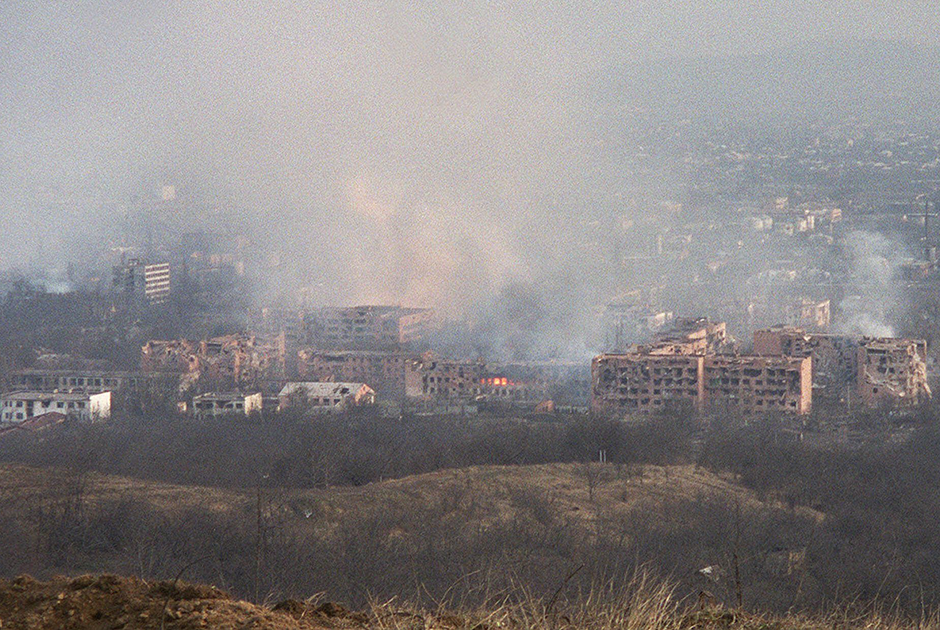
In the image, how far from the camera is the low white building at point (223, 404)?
13.3 meters

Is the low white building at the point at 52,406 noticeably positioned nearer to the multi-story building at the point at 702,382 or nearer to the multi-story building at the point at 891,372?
the multi-story building at the point at 702,382

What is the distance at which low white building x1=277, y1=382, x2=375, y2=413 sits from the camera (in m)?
13.5

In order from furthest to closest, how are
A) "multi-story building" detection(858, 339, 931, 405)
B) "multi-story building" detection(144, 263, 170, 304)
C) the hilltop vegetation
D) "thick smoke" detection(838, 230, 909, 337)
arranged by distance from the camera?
"multi-story building" detection(144, 263, 170, 304) → "thick smoke" detection(838, 230, 909, 337) → "multi-story building" detection(858, 339, 931, 405) → the hilltop vegetation

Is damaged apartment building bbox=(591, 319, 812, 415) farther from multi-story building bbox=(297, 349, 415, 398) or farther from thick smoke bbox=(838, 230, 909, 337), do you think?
thick smoke bbox=(838, 230, 909, 337)

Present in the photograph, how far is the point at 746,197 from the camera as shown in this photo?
1189 inches

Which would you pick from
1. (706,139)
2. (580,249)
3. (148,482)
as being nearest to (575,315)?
(580,249)

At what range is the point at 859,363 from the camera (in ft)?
47.0

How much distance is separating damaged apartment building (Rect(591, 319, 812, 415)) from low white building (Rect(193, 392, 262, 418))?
10.8 ft

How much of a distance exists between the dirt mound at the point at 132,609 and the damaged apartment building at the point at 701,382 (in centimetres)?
1119

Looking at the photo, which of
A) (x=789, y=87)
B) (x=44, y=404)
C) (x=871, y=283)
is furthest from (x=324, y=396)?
(x=789, y=87)

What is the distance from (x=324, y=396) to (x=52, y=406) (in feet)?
8.63

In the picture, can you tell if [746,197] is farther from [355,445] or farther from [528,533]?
[528,533]

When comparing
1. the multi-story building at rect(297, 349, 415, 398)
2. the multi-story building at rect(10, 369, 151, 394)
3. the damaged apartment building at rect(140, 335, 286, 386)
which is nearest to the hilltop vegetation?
the multi-story building at rect(10, 369, 151, 394)

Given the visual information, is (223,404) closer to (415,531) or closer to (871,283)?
(415,531)
